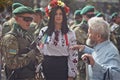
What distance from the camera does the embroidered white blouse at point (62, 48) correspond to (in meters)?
7.24

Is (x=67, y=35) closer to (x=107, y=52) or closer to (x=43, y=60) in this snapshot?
(x=43, y=60)

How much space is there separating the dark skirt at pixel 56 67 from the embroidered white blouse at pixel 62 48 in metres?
0.06

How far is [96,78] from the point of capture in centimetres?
546

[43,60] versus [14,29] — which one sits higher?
[14,29]

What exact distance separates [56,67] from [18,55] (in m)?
0.96

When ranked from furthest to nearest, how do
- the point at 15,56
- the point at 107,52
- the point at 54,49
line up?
the point at 54,49 < the point at 15,56 < the point at 107,52

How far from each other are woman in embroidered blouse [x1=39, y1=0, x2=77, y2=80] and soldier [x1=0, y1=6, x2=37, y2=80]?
59 centimetres

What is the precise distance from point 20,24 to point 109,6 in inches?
1299

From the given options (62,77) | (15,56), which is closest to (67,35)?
(62,77)

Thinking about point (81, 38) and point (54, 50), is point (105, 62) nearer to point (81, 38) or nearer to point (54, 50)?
point (54, 50)

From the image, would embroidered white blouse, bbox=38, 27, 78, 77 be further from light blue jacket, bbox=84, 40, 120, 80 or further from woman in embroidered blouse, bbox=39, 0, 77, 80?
light blue jacket, bbox=84, 40, 120, 80

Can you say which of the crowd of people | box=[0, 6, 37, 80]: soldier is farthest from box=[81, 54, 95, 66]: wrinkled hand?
box=[0, 6, 37, 80]: soldier

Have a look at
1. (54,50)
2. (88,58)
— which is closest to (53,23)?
(54,50)

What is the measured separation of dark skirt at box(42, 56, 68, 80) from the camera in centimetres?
729
